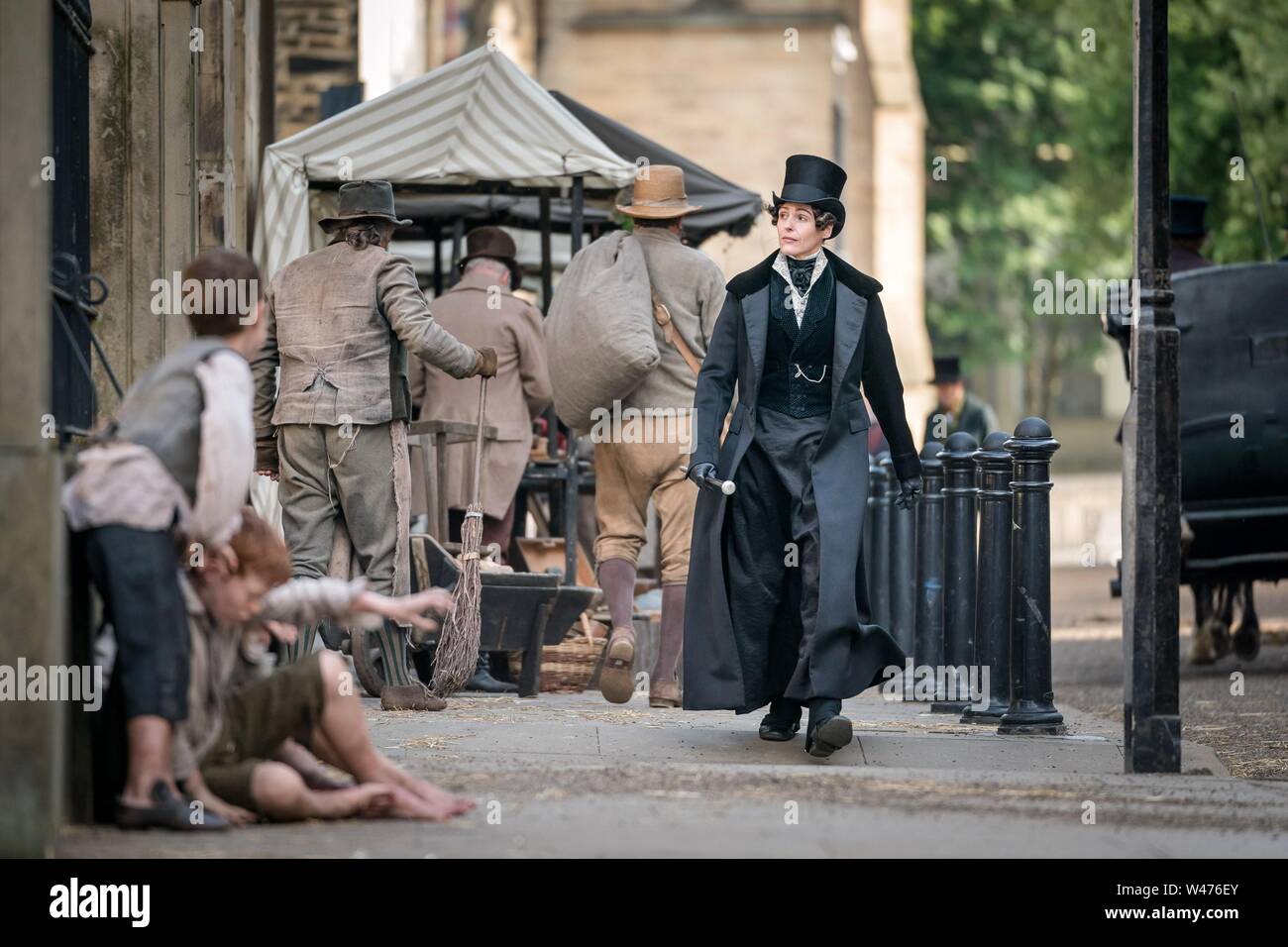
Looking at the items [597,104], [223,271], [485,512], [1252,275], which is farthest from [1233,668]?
[597,104]

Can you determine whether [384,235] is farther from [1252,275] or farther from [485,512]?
[1252,275]

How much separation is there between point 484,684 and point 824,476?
10.8ft

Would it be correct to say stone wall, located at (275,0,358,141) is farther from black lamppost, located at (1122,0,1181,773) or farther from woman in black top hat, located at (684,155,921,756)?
black lamppost, located at (1122,0,1181,773)

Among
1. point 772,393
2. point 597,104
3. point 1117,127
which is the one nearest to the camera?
point 772,393

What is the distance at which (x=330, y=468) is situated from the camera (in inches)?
394

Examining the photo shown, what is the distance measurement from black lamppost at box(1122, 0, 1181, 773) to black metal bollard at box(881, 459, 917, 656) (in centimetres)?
424

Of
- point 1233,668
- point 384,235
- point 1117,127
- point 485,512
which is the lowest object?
point 1233,668

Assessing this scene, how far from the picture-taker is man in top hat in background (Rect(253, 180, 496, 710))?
9.97 metres

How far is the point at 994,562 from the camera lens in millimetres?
10172

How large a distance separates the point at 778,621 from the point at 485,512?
3489 mm

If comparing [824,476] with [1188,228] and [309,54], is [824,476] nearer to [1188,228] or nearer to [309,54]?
[1188,228]

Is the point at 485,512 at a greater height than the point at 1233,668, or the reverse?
the point at 485,512

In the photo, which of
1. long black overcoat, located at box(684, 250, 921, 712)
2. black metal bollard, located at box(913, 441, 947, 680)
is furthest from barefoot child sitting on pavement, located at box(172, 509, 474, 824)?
→ black metal bollard, located at box(913, 441, 947, 680)
